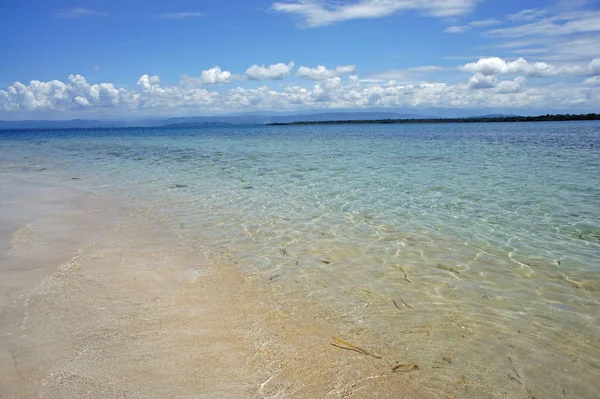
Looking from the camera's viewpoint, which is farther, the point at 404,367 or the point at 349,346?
the point at 349,346

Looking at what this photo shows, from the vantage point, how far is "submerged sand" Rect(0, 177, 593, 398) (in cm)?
323

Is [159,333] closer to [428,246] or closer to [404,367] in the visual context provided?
[404,367]

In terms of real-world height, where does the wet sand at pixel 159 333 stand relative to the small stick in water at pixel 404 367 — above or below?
above

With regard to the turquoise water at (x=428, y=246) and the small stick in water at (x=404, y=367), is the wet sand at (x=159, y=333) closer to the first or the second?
the small stick in water at (x=404, y=367)

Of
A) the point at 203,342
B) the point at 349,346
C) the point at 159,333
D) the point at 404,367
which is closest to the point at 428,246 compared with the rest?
the point at 349,346

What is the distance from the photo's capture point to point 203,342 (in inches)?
152

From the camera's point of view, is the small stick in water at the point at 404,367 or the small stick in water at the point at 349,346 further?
the small stick in water at the point at 349,346

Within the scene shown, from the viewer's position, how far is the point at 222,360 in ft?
11.7

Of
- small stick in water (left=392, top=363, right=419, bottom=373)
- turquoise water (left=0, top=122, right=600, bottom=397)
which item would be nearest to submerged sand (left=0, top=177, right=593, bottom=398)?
small stick in water (left=392, top=363, right=419, bottom=373)

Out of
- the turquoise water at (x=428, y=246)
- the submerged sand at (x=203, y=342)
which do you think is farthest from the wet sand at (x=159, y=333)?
the turquoise water at (x=428, y=246)

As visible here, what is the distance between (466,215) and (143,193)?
9.59 m

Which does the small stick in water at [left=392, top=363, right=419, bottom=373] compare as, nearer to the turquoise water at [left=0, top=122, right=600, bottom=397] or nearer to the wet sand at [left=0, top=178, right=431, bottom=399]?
the wet sand at [left=0, top=178, right=431, bottom=399]

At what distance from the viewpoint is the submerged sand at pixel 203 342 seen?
3.23 metres

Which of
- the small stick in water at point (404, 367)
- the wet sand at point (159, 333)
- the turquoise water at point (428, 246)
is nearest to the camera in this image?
the wet sand at point (159, 333)
